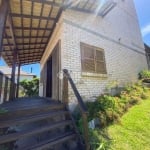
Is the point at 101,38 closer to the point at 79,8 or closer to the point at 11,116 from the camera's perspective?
the point at 79,8

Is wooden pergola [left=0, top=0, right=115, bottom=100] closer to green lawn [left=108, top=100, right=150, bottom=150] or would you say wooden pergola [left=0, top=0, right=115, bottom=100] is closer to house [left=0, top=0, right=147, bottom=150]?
house [left=0, top=0, right=147, bottom=150]

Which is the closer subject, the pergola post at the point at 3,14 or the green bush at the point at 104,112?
the green bush at the point at 104,112

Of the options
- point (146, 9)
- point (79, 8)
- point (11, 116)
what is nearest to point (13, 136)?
point (11, 116)

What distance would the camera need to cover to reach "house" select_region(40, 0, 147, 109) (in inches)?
222

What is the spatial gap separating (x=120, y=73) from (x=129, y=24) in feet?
15.1

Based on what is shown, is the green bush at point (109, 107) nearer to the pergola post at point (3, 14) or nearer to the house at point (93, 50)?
the house at point (93, 50)

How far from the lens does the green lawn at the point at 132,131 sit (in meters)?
3.43

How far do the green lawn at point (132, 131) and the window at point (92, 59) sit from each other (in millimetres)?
2311

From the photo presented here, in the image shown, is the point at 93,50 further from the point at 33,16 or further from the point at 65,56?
the point at 33,16

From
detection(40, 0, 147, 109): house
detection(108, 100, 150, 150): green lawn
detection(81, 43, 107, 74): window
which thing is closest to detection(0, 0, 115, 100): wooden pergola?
detection(40, 0, 147, 109): house

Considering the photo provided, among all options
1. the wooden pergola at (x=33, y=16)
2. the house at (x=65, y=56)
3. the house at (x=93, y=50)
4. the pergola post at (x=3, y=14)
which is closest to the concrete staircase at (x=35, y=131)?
the house at (x=65, y=56)

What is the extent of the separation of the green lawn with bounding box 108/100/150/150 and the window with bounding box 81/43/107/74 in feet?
7.58

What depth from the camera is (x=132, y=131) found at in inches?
161

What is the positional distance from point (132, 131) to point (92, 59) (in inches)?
136
